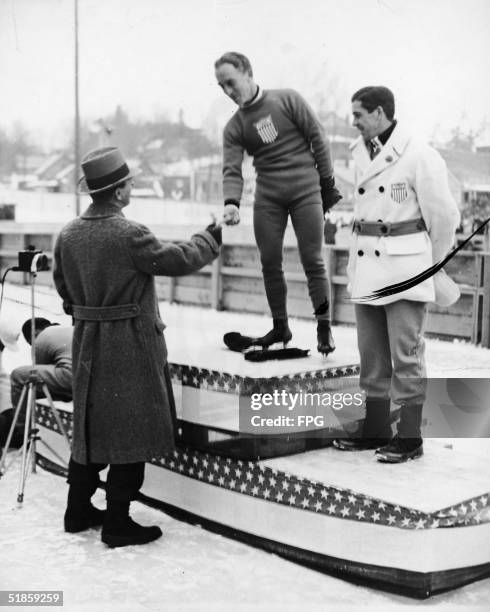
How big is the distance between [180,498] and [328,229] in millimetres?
1247

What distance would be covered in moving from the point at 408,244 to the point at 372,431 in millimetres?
771

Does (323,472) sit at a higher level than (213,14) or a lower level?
lower

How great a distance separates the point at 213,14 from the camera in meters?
2.95

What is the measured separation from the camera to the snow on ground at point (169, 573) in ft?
8.50

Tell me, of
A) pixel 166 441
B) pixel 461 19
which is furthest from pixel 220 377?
pixel 461 19

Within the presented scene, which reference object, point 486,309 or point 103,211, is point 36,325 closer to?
point 103,211

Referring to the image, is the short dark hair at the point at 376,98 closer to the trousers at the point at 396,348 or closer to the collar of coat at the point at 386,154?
the collar of coat at the point at 386,154

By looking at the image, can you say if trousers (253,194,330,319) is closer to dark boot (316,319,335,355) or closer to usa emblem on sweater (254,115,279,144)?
dark boot (316,319,335,355)

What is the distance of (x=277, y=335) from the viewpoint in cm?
357

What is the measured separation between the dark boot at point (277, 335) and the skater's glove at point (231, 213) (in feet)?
1.61

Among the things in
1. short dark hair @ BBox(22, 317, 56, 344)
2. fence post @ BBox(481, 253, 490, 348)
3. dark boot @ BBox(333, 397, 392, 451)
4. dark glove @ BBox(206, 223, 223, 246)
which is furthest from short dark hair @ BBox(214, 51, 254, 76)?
short dark hair @ BBox(22, 317, 56, 344)

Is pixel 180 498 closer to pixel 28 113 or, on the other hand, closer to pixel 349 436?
pixel 349 436

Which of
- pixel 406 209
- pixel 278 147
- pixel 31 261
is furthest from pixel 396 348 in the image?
pixel 31 261

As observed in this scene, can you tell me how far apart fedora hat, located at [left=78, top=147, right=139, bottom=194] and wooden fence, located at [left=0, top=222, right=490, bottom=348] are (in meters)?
1.30
